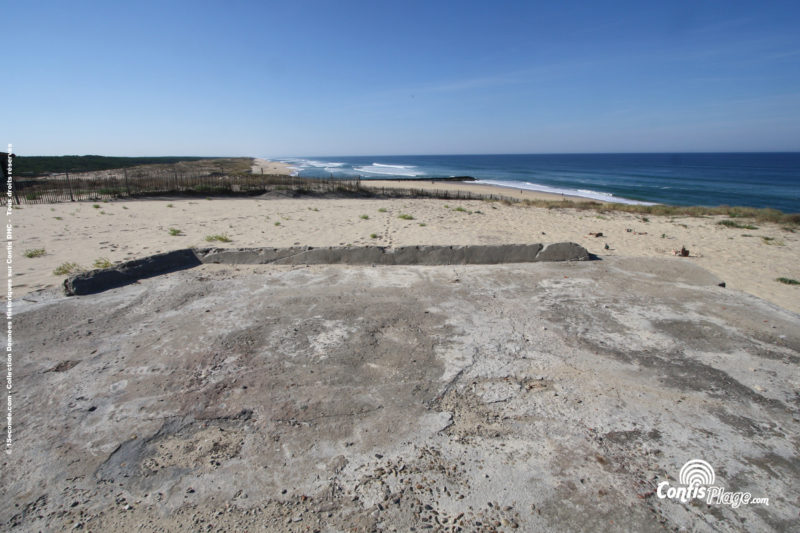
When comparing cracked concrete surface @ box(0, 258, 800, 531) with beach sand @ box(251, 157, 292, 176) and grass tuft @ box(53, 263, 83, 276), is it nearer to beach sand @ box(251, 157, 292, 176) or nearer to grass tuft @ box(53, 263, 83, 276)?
grass tuft @ box(53, 263, 83, 276)

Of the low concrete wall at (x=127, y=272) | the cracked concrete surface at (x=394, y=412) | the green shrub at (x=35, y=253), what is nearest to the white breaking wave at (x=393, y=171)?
the green shrub at (x=35, y=253)

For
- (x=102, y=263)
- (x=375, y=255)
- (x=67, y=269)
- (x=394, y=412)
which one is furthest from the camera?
(x=375, y=255)

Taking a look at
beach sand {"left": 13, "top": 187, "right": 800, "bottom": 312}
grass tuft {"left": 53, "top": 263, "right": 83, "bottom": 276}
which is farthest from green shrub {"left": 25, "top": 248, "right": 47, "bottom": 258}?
grass tuft {"left": 53, "top": 263, "right": 83, "bottom": 276}

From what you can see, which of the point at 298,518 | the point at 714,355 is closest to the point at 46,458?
the point at 298,518

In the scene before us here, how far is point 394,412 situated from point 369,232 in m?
7.41

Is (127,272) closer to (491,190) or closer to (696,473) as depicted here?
(696,473)

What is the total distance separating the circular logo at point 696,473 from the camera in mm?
2191

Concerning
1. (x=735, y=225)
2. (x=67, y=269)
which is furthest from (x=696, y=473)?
(x=735, y=225)

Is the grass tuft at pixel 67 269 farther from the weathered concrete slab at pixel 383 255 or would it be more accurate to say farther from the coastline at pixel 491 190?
the coastline at pixel 491 190

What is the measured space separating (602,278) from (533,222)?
740 cm

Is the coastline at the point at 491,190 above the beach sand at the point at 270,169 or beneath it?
beneath

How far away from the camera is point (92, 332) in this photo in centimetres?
384

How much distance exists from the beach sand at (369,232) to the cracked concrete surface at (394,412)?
2.90m

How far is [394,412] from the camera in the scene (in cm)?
Answer: 273
